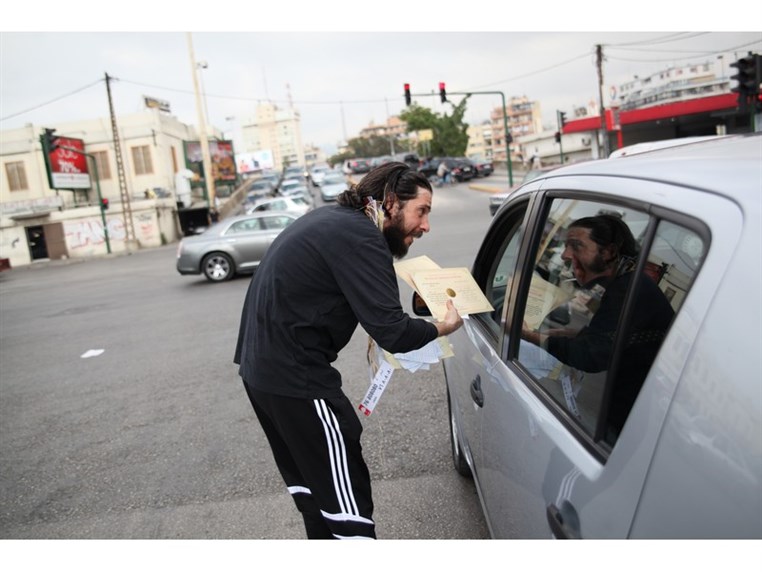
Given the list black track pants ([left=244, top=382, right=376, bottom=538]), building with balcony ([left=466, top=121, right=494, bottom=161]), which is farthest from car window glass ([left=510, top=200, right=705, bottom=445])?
building with balcony ([left=466, top=121, right=494, bottom=161])

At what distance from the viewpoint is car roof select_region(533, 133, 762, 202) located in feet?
3.93

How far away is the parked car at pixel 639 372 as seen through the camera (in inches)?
42.4

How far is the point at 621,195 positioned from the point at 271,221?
517 inches

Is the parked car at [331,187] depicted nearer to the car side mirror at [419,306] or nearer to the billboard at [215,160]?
the billboard at [215,160]

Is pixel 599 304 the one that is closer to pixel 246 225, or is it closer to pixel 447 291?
pixel 447 291

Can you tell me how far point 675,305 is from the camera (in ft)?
5.60

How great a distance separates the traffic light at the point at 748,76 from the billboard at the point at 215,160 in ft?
127

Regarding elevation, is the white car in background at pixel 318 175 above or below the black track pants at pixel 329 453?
above

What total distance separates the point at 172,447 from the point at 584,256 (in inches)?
134

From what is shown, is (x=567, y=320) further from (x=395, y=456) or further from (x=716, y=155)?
(x=395, y=456)

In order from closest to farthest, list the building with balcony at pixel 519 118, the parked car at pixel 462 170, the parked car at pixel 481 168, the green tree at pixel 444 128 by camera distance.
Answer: the parked car at pixel 462 170, the parked car at pixel 481 168, the green tree at pixel 444 128, the building with balcony at pixel 519 118

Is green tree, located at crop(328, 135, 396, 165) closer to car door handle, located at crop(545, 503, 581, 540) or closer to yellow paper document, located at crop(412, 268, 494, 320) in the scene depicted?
yellow paper document, located at crop(412, 268, 494, 320)

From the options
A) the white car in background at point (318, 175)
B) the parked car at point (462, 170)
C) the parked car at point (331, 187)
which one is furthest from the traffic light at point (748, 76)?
the white car in background at point (318, 175)

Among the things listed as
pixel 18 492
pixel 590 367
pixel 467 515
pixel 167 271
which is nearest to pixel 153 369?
pixel 18 492
